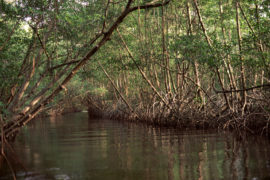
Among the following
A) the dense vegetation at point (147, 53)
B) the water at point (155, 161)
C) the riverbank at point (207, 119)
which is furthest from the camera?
the riverbank at point (207, 119)

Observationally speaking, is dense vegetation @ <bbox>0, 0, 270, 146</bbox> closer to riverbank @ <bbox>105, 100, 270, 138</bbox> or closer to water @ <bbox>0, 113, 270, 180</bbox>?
riverbank @ <bbox>105, 100, 270, 138</bbox>

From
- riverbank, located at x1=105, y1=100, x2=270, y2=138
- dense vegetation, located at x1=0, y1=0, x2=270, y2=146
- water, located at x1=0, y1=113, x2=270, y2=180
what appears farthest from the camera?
riverbank, located at x1=105, y1=100, x2=270, y2=138

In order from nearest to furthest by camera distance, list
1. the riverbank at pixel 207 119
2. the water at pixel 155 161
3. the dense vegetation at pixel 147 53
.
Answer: the water at pixel 155 161
the dense vegetation at pixel 147 53
the riverbank at pixel 207 119

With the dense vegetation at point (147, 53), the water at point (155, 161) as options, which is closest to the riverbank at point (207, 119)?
the dense vegetation at point (147, 53)

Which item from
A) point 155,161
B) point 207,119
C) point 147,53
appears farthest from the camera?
point 147,53

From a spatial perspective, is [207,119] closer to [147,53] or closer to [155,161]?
[147,53]

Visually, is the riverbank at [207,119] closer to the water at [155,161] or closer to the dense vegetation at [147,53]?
the dense vegetation at [147,53]

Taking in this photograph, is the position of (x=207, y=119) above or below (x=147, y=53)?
below

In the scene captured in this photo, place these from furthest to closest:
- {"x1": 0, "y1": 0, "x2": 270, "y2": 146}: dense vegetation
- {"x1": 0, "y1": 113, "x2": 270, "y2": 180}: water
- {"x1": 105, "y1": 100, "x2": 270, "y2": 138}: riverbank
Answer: {"x1": 105, "y1": 100, "x2": 270, "y2": 138}: riverbank
{"x1": 0, "y1": 0, "x2": 270, "y2": 146}: dense vegetation
{"x1": 0, "y1": 113, "x2": 270, "y2": 180}: water

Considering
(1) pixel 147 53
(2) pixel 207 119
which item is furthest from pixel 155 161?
(1) pixel 147 53

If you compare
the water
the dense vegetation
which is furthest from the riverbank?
the water

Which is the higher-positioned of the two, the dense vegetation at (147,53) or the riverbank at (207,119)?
the dense vegetation at (147,53)

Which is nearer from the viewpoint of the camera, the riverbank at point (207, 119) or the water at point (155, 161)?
the water at point (155, 161)

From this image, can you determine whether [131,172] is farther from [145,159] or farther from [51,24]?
[51,24]
